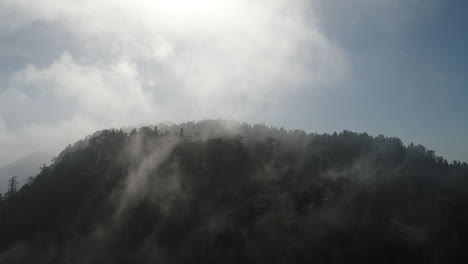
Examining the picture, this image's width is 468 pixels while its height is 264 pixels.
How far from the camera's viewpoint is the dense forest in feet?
301

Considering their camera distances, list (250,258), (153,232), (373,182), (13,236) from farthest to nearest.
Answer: (373,182) → (13,236) → (153,232) → (250,258)

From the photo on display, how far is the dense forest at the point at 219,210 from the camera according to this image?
91.8 meters

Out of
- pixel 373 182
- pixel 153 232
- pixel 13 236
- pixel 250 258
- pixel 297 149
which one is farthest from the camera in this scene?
pixel 297 149

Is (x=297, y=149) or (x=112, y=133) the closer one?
(x=112, y=133)

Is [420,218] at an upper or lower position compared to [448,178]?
lower

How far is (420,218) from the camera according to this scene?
379ft

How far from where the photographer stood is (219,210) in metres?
115

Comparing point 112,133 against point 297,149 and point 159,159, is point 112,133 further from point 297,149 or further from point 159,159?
point 297,149

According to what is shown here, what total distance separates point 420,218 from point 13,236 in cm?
12738

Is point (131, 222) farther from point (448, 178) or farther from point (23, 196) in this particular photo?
point (448, 178)

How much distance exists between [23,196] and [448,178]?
560 ft

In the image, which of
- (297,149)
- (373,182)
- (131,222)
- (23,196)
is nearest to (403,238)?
(373,182)

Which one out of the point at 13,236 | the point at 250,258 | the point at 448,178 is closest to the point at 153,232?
the point at 250,258

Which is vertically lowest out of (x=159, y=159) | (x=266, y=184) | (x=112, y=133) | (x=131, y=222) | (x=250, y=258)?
(x=250, y=258)
